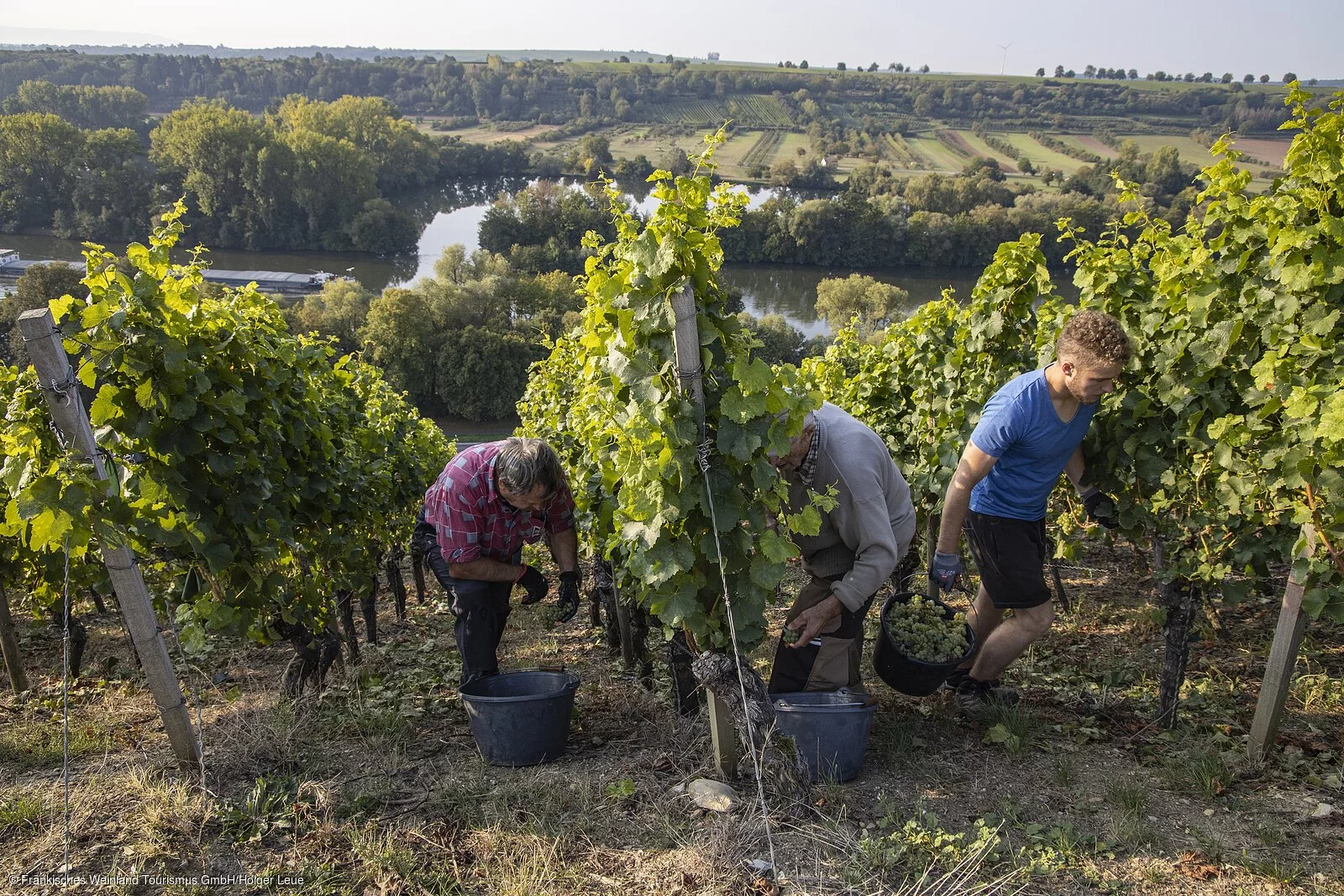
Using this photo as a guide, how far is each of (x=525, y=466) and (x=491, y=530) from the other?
1.73ft

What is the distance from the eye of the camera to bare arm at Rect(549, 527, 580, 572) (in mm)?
4211

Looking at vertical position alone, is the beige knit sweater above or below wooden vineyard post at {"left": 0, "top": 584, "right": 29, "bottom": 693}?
above

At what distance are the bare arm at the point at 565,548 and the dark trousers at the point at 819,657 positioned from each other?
43.7 inches

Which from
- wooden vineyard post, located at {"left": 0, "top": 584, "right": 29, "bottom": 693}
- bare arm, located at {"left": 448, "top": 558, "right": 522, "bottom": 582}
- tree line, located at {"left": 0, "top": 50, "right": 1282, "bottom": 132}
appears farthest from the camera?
tree line, located at {"left": 0, "top": 50, "right": 1282, "bottom": 132}

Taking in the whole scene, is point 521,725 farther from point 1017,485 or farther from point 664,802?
point 1017,485

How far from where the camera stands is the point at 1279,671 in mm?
3553

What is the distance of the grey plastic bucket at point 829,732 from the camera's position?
11.2 feet

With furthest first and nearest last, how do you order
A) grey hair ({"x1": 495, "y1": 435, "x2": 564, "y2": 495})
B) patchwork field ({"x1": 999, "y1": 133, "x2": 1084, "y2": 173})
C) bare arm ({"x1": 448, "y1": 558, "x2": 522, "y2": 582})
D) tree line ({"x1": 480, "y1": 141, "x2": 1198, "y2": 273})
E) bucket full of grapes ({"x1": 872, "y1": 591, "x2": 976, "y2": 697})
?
patchwork field ({"x1": 999, "y1": 133, "x2": 1084, "y2": 173})
tree line ({"x1": 480, "y1": 141, "x2": 1198, "y2": 273})
bare arm ({"x1": 448, "y1": 558, "x2": 522, "y2": 582})
bucket full of grapes ({"x1": 872, "y1": 591, "x2": 976, "y2": 697})
grey hair ({"x1": 495, "y1": 435, "x2": 564, "y2": 495})

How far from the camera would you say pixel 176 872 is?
301 centimetres

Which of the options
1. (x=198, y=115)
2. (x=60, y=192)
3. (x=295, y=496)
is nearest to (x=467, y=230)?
(x=198, y=115)

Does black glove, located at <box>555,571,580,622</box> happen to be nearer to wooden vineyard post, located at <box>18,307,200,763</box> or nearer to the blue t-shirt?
wooden vineyard post, located at <box>18,307,200,763</box>

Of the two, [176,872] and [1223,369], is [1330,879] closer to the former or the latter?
[1223,369]

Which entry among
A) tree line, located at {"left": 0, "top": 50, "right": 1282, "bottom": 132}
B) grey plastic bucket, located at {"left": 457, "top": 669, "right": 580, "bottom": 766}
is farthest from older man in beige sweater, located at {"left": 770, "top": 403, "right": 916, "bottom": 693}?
tree line, located at {"left": 0, "top": 50, "right": 1282, "bottom": 132}

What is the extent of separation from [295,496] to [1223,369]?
4514 millimetres
